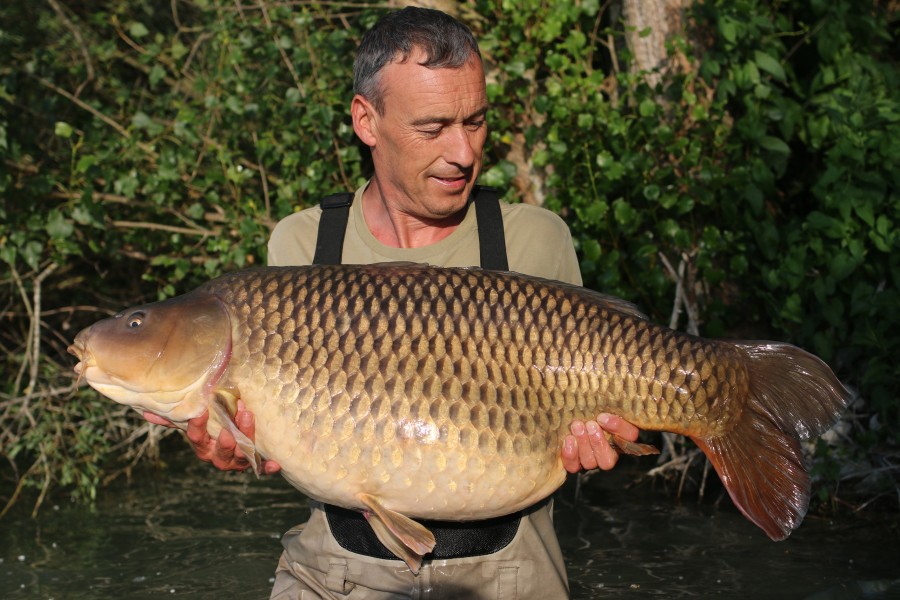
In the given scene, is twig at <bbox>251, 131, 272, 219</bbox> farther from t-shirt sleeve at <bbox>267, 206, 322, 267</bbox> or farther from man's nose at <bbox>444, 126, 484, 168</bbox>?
man's nose at <bbox>444, 126, 484, 168</bbox>

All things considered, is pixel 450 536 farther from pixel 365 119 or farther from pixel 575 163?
pixel 575 163

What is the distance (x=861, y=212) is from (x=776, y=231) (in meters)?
0.37

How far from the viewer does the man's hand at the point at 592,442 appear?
2184 millimetres

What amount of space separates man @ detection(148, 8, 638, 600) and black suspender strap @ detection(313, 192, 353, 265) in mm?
12

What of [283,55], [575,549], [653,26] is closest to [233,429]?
[575,549]

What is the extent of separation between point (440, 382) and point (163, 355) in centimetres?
58

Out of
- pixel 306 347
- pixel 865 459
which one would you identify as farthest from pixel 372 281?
pixel 865 459

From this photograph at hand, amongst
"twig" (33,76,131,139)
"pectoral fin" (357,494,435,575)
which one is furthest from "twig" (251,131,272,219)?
"pectoral fin" (357,494,435,575)

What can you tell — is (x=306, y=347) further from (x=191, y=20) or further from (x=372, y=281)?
(x=191, y=20)

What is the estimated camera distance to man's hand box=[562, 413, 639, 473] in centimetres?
218

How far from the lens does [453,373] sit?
2133 mm

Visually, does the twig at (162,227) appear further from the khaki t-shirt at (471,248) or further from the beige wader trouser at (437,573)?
the beige wader trouser at (437,573)

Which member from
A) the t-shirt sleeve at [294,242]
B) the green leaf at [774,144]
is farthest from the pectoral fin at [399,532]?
the green leaf at [774,144]

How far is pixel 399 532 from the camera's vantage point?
214cm
